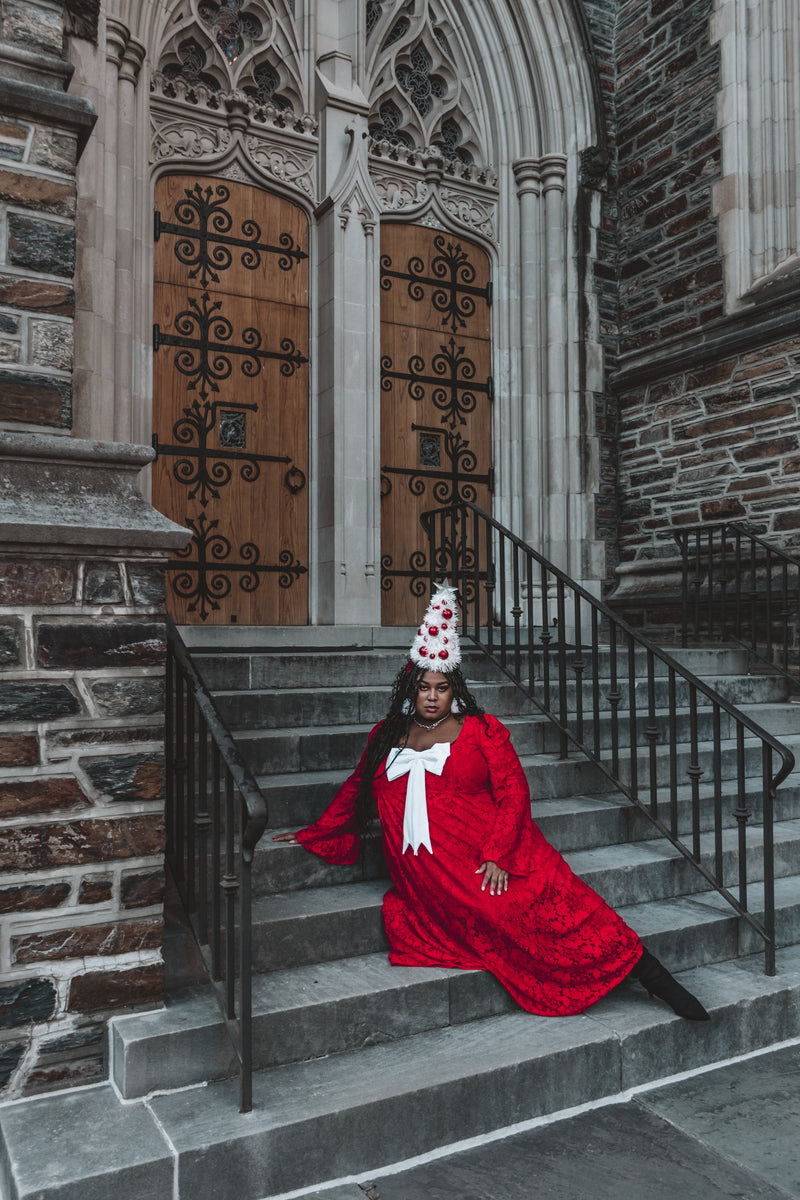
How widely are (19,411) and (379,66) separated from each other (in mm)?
5482

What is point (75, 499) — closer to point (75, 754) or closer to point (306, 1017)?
point (75, 754)

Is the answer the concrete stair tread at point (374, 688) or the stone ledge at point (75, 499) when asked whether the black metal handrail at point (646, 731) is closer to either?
the concrete stair tread at point (374, 688)

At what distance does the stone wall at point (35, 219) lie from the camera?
293 cm

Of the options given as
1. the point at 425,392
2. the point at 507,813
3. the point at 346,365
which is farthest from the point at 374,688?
the point at 425,392

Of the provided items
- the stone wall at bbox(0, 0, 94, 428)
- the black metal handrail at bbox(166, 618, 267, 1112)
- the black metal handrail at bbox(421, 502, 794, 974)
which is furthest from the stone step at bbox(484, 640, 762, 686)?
the stone wall at bbox(0, 0, 94, 428)

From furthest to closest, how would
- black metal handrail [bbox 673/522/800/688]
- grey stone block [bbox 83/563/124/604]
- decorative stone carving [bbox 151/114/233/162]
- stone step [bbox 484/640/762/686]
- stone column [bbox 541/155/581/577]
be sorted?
stone column [bbox 541/155/581/577] < black metal handrail [bbox 673/522/800/688] < decorative stone carving [bbox 151/114/233/162] < stone step [bbox 484/640/762/686] < grey stone block [bbox 83/563/124/604]

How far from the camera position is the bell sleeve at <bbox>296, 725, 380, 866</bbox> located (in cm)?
362

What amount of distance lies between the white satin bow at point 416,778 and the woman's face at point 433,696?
111 mm

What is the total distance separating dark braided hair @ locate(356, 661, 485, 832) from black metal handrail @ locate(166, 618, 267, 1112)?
0.54m

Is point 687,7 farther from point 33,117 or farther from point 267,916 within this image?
point 267,916

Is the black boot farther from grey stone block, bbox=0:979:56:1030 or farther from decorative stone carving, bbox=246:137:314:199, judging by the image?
decorative stone carving, bbox=246:137:314:199

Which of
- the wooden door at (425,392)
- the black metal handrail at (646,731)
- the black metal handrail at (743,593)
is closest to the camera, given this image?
the black metal handrail at (646,731)

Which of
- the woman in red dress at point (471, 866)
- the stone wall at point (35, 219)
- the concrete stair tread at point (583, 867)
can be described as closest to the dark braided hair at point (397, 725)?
the woman in red dress at point (471, 866)

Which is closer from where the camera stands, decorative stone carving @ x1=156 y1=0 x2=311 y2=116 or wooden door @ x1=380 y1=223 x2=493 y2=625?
decorative stone carving @ x1=156 y1=0 x2=311 y2=116
